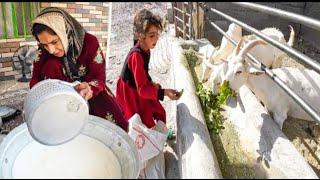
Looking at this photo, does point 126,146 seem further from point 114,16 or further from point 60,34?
point 114,16

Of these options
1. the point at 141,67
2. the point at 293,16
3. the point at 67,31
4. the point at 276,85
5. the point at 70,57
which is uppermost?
the point at 293,16

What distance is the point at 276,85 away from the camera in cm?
388

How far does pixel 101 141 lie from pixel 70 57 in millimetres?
1224

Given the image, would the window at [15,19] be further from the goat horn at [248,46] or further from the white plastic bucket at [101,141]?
the white plastic bucket at [101,141]

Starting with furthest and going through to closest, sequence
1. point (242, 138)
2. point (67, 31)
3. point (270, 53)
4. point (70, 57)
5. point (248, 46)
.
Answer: point (270, 53)
point (248, 46)
point (242, 138)
point (70, 57)
point (67, 31)

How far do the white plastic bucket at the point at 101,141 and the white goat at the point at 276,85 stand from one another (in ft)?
7.50

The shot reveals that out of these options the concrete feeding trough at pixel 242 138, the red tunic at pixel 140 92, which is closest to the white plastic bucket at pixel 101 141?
the concrete feeding trough at pixel 242 138

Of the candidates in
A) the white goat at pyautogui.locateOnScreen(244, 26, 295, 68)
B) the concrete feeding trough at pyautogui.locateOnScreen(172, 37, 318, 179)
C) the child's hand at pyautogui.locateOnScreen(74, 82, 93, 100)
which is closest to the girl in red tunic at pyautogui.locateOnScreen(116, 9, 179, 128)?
the concrete feeding trough at pyautogui.locateOnScreen(172, 37, 318, 179)

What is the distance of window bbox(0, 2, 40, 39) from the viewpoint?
7125 mm

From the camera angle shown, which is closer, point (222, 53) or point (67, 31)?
point (67, 31)

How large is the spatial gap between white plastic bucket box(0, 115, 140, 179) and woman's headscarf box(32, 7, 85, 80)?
0.88 m

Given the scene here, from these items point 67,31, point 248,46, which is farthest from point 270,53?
point 67,31

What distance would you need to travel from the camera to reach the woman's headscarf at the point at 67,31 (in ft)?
7.66

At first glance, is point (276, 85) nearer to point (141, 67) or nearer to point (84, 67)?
point (141, 67)
